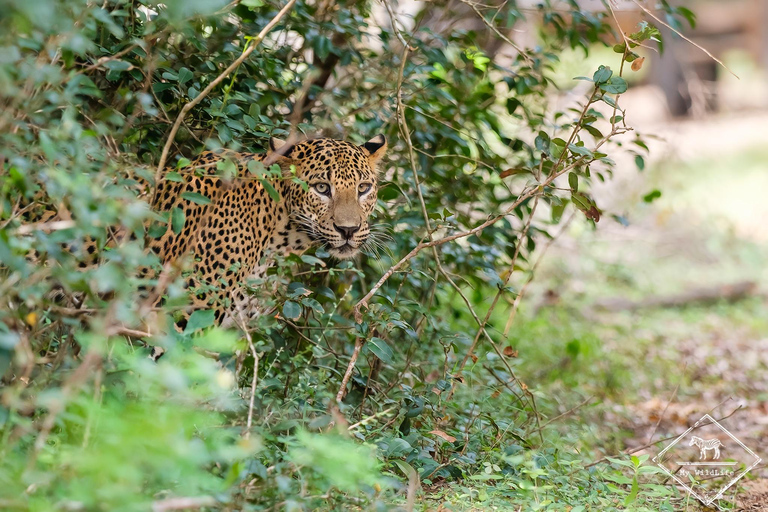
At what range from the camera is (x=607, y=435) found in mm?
5629

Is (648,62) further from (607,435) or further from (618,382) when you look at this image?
(607,435)

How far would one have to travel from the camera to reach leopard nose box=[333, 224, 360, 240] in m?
4.62

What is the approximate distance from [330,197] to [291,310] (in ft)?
3.19

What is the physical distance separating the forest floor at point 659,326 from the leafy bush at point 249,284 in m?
0.69

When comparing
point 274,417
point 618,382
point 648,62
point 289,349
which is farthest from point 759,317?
point 648,62

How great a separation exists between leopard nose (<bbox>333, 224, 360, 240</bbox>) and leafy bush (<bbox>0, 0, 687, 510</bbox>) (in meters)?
0.23

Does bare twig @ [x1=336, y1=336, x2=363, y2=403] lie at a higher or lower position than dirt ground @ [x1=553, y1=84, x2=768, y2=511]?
lower

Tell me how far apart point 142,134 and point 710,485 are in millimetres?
3811

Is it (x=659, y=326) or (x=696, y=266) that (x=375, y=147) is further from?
(x=696, y=266)

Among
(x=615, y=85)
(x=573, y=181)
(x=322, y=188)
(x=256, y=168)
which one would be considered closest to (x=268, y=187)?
(x=256, y=168)

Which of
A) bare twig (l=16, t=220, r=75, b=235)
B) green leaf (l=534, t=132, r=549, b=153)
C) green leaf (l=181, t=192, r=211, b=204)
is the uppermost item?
green leaf (l=534, t=132, r=549, b=153)

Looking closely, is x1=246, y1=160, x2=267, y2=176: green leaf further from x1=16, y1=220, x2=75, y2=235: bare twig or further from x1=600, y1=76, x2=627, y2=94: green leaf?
x1=600, y1=76, x2=627, y2=94: green leaf

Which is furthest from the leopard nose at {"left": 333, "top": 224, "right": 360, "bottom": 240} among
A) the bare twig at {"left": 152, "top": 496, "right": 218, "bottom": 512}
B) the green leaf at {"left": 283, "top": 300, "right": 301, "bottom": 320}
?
the bare twig at {"left": 152, "top": 496, "right": 218, "bottom": 512}

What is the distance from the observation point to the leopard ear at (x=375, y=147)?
5.05 m
